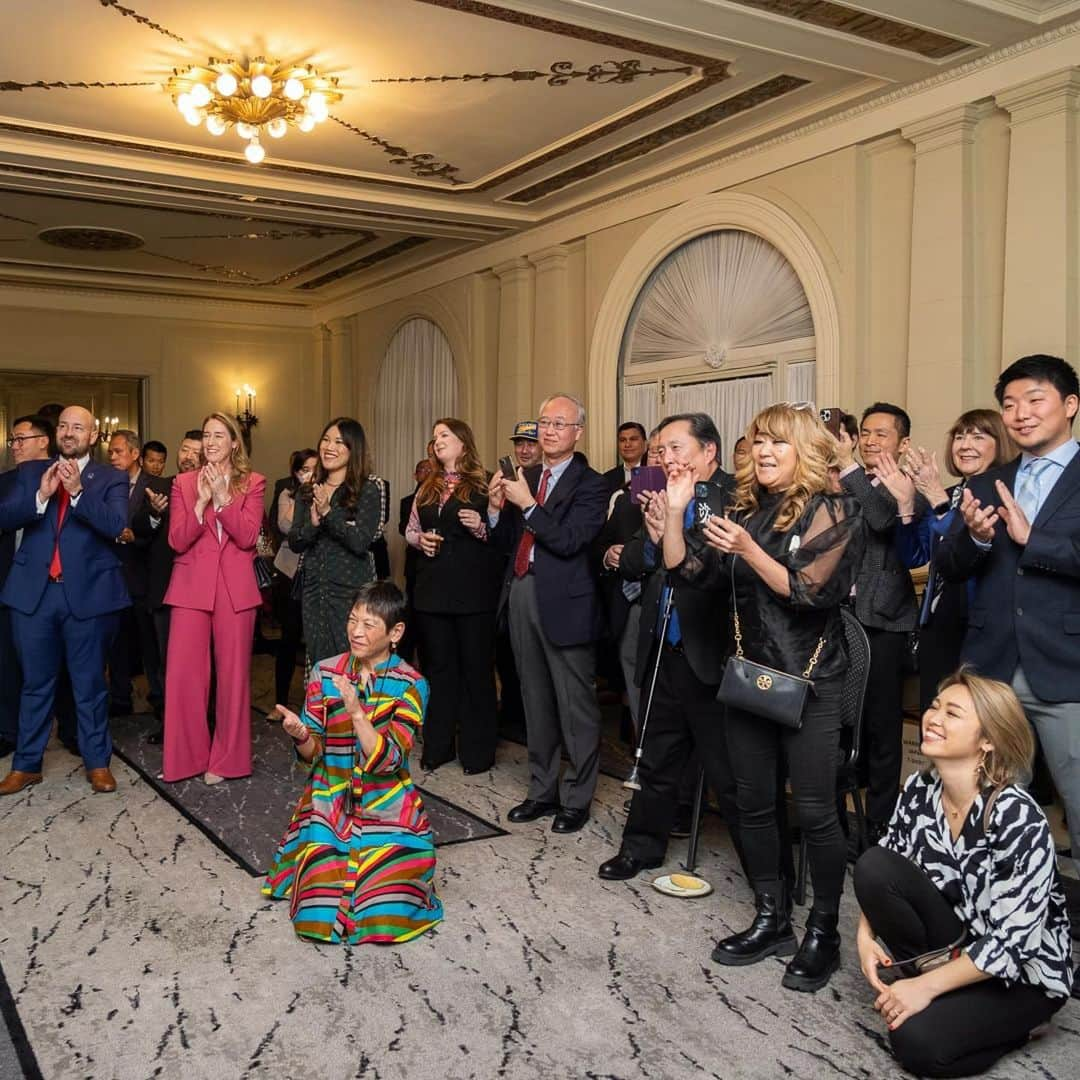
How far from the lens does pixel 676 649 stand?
3.58 metres

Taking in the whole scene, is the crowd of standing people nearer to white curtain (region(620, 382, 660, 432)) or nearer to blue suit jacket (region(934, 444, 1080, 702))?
blue suit jacket (region(934, 444, 1080, 702))

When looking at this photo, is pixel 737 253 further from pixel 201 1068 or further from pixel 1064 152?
A: pixel 201 1068

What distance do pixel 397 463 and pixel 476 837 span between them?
7071mm

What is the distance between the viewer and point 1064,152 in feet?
16.2

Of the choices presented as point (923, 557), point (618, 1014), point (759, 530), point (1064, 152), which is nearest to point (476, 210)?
point (1064, 152)

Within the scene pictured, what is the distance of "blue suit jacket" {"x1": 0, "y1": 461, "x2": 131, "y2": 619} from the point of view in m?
4.67

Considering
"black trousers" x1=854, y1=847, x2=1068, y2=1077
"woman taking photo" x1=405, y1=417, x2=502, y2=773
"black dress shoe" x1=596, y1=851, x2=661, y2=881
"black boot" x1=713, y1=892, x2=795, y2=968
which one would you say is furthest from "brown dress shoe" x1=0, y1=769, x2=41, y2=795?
"black trousers" x1=854, y1=847, x2=1068, y2=1077

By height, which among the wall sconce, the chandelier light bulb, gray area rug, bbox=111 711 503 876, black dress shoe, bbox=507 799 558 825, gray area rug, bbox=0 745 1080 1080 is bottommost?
gray area rug, bbox=0 745 1080 1080

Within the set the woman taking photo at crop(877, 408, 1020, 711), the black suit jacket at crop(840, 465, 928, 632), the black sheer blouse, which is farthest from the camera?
the black suit jacket at crop(840, 465, 928, 632)

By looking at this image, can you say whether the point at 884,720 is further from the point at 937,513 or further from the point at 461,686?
the point at 461,686

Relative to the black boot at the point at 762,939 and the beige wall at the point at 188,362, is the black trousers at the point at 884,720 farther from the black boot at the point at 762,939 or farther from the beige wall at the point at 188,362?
the beige wall at the point at 188,362

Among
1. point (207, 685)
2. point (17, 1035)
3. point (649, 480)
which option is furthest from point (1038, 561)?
point (207, 685)

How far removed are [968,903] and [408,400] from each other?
8588 millimetres

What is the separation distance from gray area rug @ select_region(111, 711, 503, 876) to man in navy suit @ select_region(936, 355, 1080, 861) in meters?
2.02
